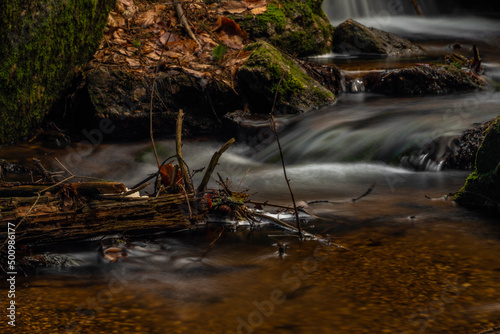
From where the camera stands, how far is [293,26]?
1017 cm

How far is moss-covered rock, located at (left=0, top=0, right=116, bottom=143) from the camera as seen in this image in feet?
19.5

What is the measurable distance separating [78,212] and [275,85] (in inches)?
173

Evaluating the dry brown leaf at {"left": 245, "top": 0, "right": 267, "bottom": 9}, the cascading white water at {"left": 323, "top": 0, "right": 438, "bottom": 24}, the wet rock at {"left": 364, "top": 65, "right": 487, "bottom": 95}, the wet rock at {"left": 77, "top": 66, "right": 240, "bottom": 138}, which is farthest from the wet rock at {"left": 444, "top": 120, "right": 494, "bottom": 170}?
the cascading white water at {"left": 323, "top": 0, "right": 438, "bottom": 24}

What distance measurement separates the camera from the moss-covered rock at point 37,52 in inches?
234

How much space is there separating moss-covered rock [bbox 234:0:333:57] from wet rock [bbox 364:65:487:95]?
2.03 metres

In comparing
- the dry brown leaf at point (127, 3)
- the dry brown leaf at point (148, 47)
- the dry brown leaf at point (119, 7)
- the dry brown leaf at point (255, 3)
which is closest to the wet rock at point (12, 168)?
the dry brown leaf at point (148, 47)

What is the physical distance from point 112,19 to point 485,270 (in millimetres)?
6688

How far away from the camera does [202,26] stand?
29.5ft

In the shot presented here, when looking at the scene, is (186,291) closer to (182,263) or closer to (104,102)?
(182,263)

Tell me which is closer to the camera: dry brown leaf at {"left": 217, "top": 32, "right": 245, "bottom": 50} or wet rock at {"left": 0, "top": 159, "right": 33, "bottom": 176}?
wet rock at {"left": 0, "top": 159, "right": 33, "bottom": 176}

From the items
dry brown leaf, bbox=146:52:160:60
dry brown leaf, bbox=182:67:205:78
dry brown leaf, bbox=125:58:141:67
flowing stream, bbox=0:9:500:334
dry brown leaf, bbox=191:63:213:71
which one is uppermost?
dry brown leaf, bbox=146:52:160:60

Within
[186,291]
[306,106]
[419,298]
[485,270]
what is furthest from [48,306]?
[306,106]

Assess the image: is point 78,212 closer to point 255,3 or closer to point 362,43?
point 255,3

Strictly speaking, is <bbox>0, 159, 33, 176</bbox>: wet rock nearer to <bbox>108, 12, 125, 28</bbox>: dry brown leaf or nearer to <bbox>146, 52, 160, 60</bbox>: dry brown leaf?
<bbox>146, 52, 160, 60</bbox>: dry brown leaf
